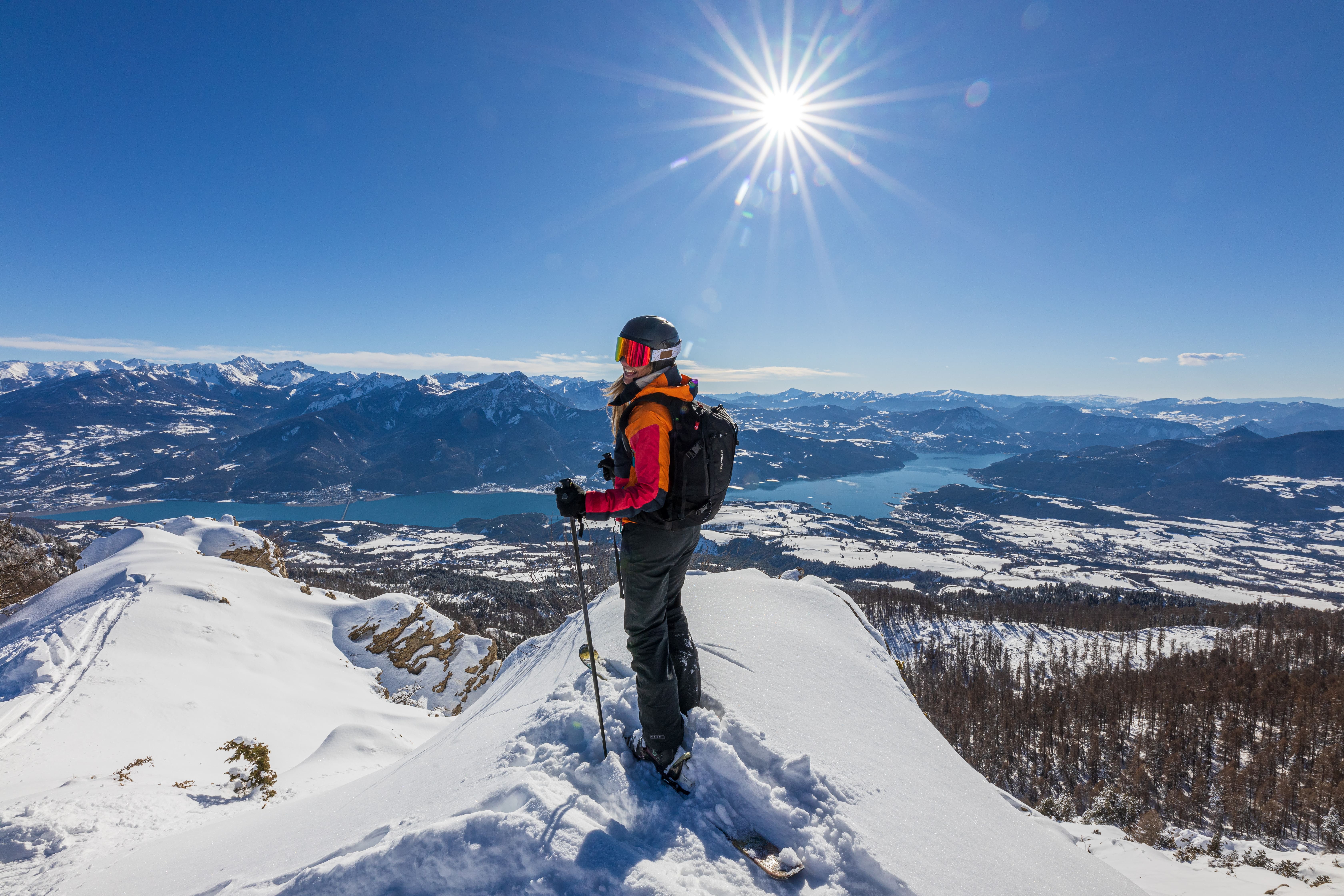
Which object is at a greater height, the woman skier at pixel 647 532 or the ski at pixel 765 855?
the woman skier at pixel 647 532

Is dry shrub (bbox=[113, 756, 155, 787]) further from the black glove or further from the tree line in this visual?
the tree line

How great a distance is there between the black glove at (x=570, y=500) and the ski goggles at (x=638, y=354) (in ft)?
3.87

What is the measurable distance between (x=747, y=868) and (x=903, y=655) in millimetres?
98756

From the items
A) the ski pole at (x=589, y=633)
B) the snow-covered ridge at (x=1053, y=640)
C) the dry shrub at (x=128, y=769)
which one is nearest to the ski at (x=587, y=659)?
the ski pole at (x=589, y=633)

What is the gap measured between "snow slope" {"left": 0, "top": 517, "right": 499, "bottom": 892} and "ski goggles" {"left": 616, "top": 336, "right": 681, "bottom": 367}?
271 inches

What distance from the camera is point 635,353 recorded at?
168 inches

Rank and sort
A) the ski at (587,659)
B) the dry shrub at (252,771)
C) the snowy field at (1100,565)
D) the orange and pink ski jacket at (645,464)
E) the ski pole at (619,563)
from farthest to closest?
the snowy field at (1100,565), the dry shrub at (252,771), the ski at (587,659), the ski pole at (619,563), the orange and pink ski jacket at (645,464)

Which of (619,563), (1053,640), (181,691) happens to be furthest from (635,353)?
(1053,640)

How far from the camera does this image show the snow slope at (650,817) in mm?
3041

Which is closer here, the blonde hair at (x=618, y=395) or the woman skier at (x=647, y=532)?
the woman skier at (x=647, y=532)

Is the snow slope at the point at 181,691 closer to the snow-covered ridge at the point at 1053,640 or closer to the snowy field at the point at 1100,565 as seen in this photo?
the snow-covered ridge at the point at 1053,640

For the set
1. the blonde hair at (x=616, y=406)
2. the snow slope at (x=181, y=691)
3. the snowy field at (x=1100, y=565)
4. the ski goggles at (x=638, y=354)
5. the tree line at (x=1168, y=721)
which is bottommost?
the snowy field at (x=1100, y=565)

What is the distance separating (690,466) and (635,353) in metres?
1.10

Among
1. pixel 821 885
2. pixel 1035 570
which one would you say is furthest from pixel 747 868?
pixel 1035 570
